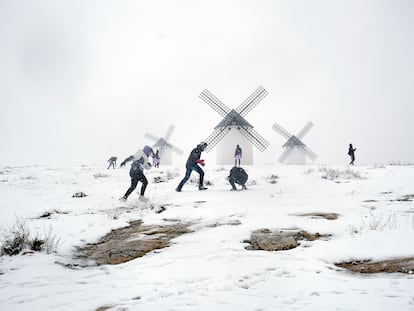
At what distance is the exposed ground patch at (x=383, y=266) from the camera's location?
11.4ft

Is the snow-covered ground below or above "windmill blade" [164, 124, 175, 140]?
below

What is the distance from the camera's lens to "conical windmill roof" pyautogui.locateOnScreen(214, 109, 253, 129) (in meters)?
29.2

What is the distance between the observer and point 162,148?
4069 cm

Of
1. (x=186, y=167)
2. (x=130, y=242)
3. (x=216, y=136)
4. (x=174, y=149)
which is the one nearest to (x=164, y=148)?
(x=174, y=149)

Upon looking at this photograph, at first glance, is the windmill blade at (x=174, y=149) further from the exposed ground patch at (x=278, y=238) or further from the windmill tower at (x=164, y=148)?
the exposed ground patch at (x=278, y=238)

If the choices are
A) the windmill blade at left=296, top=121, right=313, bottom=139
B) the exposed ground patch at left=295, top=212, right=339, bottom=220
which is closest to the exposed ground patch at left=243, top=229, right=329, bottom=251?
the exposed ground patch at left=295, top=212, right=339, bottom=220

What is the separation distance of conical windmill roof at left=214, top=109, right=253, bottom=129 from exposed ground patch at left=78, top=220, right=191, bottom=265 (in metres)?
23.5

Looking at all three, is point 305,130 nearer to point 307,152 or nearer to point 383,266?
point 307,152

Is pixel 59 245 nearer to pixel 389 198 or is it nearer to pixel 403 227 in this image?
pixel 403 227

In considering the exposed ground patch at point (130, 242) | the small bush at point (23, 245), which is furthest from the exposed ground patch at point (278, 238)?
the small bush at point (23, 245)

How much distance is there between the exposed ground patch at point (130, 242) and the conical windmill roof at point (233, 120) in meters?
23.5

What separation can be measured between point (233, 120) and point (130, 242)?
24.8 meters

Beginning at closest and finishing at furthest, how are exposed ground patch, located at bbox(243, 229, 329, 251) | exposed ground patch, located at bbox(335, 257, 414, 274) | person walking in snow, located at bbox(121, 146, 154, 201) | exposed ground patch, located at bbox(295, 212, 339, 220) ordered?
1. exposed ground patch, located at bbox(335, 257, 414, 274)
2. exposed ground patch, located at bbox(243, 229, 329, 251)
3. exposed ground patch, located at bbox(295, 212, 339, 220)
4. person walking in snow, located at bbox(121, 146, 154, 201)

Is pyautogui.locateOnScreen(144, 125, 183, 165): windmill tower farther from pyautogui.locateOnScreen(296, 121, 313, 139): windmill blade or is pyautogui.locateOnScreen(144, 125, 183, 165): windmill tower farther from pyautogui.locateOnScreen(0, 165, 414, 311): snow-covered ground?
pyautogui.locateOnScreen(0, 165, 414, 311): snow-covered ground
